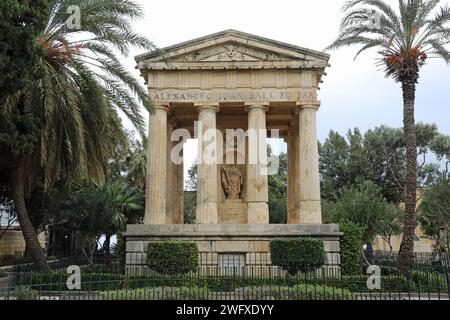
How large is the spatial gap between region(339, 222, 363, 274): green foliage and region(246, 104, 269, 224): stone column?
3089 mm

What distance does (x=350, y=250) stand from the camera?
2003cm

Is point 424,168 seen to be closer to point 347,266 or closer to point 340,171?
point 340,171

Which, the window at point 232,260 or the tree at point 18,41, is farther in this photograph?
the window at point 232,260

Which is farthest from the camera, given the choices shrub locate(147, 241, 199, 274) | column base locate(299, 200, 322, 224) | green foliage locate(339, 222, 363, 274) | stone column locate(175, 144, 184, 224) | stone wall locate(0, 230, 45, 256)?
stone wall locate(0, 230, 45, 256)

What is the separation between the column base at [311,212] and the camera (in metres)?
21.0

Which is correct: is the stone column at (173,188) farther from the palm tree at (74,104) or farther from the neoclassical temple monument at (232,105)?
the palm tree at (74,104)

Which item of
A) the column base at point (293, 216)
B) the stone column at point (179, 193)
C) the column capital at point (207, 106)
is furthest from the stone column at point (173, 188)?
the column base at point (293, 216)

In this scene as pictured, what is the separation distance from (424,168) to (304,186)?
89.6ft

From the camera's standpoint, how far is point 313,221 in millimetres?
20938

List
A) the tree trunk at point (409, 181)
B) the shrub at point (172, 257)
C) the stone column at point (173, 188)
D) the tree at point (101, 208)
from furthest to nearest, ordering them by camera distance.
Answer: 1. the tree at point (101, 208)
2. the stone column at point (173, 188)
3. the tree trunk at point (409, 181)
4. the shrub at point (172, 257)

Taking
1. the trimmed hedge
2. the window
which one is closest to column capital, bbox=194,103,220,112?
the window

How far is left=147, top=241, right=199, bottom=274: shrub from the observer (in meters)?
18.5

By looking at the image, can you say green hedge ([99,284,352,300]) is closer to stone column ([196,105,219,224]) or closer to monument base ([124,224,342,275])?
monument base ([124,224,342,275])

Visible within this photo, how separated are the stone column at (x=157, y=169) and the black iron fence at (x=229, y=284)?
2608 mm
